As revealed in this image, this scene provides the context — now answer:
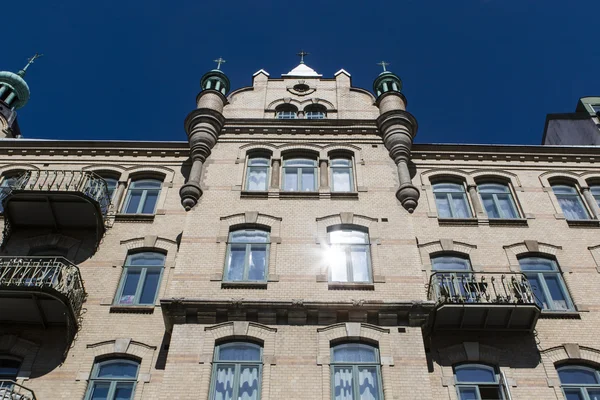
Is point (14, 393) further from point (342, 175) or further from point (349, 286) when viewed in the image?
point (342, 175)

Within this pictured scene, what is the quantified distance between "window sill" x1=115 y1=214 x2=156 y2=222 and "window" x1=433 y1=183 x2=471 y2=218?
8.45 m

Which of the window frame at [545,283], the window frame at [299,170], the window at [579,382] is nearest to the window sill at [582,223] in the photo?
the window frame at [545,283]

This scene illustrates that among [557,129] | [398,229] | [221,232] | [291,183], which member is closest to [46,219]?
[221,232]

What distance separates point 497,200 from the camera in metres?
17.5

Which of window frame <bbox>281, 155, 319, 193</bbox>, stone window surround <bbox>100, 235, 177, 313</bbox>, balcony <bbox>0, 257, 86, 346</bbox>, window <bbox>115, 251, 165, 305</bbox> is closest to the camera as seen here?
balcony <bbox>0, 257, 86, 346</bbox>

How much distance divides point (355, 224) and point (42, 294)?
7.77m

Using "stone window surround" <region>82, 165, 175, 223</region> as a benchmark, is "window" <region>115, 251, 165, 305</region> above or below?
below

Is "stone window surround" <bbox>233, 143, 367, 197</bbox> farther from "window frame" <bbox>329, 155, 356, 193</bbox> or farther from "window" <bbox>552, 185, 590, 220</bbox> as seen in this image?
"window" <bbox>552, 185, 590, 220</bbox>

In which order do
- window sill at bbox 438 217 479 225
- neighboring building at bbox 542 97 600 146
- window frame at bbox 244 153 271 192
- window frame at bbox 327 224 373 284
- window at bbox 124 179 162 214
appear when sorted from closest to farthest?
window frame at bbox 327 224 373 284 < window sill at bbox 438 217 479 225 < window frame at bbox 244 153 271 192 < window at bbox 124 179 162 214 < neighboring building at bbox 542 97 600 146

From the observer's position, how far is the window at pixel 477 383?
1227 cm

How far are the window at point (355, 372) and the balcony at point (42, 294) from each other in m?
6.09

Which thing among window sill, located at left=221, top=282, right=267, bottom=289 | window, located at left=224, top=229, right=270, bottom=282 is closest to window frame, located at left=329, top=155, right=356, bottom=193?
window, located at left=224, top=229, right=270, bottom=282

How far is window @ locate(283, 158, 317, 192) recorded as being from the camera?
16.9 meters

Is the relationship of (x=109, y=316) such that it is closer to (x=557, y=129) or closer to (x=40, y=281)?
(x=40, y=281)
